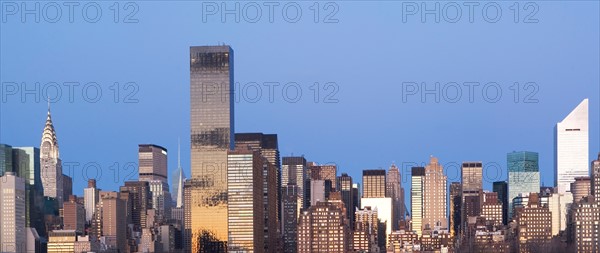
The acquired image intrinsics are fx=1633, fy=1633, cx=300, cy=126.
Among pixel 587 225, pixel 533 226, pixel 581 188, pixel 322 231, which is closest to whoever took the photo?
pixel 587 225

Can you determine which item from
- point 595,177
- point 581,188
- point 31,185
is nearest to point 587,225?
point 595,177

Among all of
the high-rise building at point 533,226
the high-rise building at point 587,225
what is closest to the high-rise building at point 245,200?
the high-rise building at point 533,226

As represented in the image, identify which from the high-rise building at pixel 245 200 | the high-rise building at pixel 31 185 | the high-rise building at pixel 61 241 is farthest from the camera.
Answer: the high-rise building at pixel 31 185

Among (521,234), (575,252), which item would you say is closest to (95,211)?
(521,234)

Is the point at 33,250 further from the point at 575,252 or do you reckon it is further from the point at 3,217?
the point at 575,252

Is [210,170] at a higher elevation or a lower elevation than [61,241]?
higher

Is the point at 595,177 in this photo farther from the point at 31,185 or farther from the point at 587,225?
the point at 31,185

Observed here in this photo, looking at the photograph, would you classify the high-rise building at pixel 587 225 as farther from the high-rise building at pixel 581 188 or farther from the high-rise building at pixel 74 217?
the high-rise building at pixel 74 217
